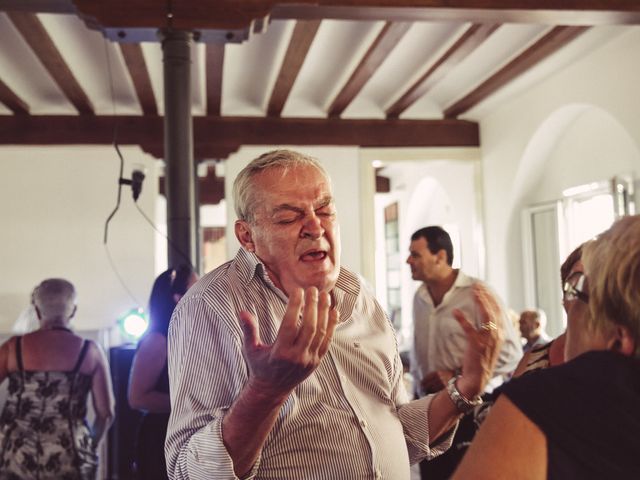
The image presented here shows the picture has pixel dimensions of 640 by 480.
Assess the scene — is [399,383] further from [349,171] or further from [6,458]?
[349,171]

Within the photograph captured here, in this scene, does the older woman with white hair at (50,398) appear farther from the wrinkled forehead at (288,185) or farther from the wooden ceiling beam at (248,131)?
the wooden ceiling beam at (248,131)

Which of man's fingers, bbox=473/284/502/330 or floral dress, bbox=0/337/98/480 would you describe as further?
floral dress, bbox=0/337/98/480

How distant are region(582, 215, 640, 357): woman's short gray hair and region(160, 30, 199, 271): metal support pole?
2805 millimetres

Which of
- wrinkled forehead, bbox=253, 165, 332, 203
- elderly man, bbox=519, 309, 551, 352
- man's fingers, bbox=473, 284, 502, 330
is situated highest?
wrinkled forehead, bbox=253, 165, 332, 203

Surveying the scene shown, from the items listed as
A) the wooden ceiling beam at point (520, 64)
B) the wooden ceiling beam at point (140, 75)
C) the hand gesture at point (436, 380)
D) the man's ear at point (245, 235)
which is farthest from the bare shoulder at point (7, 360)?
the wooden ceiling beam at point (520, 64)

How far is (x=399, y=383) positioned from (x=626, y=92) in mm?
4162

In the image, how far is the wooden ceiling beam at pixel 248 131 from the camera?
6758mm

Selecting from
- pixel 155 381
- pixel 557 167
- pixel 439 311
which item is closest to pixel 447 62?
pixel 557 167

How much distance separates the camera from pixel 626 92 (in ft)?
16.2

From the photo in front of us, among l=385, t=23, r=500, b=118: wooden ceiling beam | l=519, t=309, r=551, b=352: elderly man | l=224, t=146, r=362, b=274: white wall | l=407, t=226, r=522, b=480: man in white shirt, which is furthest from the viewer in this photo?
l=224, t=146, r=362, b=274: white wall

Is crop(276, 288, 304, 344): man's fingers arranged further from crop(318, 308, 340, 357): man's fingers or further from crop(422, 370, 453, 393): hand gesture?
crop(422, 370, 453, 393): hand gesture

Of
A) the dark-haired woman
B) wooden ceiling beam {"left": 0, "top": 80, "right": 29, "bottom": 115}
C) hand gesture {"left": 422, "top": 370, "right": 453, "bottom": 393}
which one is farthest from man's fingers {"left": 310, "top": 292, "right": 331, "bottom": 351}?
wooden ceiling beam {"left": 0, "top": 80, "right": 29, "bottom": 115}

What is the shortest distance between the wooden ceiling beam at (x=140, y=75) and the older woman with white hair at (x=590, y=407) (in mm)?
4344

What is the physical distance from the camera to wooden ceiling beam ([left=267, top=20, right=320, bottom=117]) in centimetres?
455
